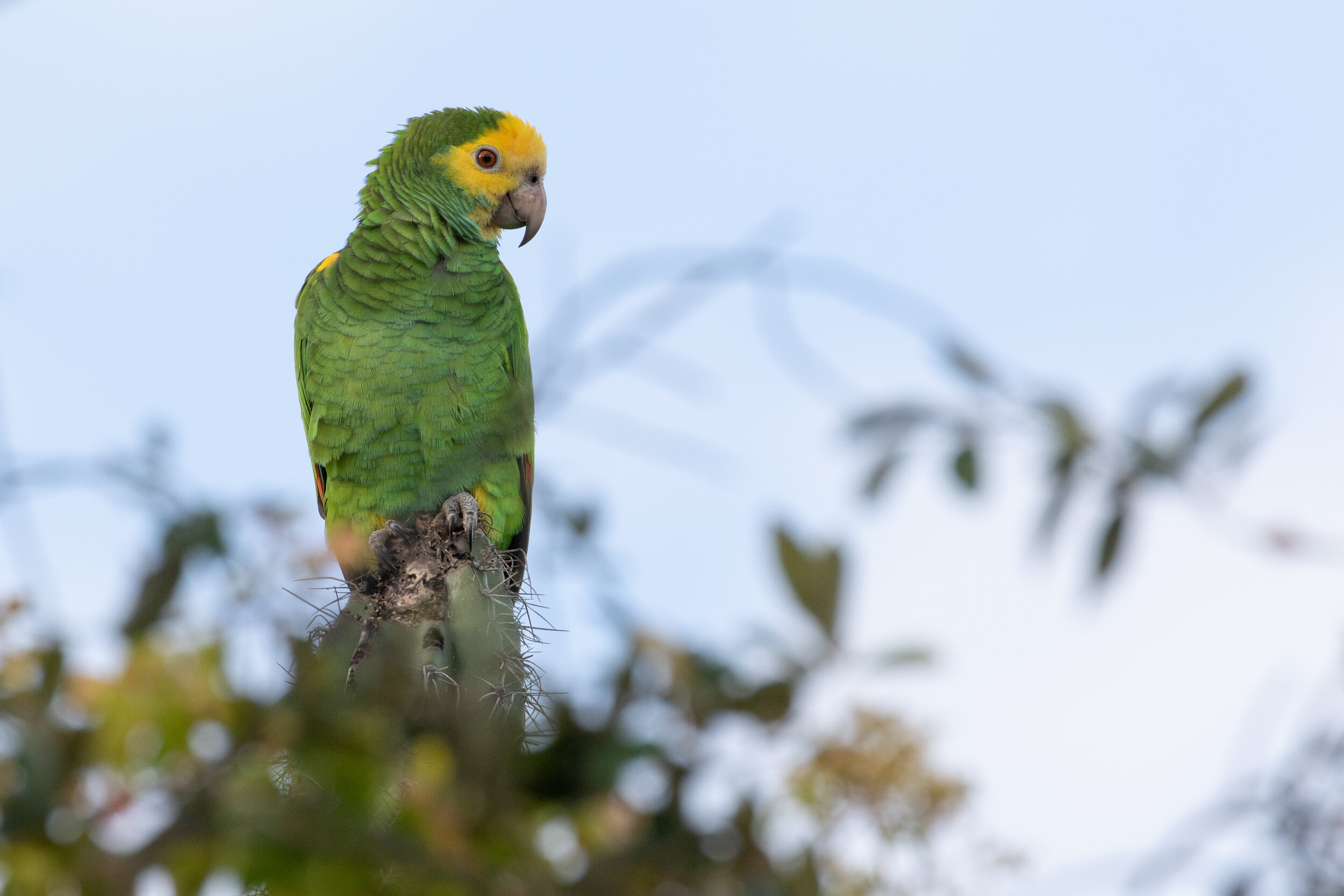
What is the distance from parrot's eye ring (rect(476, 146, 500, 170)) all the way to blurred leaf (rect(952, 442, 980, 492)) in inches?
118

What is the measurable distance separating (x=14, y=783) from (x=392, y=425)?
2.35m

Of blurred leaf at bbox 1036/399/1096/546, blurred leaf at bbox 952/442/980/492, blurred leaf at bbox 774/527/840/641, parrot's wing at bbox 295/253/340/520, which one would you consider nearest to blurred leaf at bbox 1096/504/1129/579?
blurred leaf at bbox 1036/399/1096/546

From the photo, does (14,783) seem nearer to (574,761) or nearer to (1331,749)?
(574,761)

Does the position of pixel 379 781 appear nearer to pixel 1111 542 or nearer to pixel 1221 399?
pixel 1111 542

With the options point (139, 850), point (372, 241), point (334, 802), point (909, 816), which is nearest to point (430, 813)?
point (334, 802)

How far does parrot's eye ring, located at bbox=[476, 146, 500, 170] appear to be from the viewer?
382 cm

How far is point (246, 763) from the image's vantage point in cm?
95

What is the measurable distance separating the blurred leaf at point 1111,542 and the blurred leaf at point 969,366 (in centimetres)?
19

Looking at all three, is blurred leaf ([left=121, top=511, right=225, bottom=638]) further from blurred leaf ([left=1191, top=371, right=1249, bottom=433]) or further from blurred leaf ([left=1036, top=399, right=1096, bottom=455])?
blurred leaf ([left=1191, top=371, right=1249, bottom=433])

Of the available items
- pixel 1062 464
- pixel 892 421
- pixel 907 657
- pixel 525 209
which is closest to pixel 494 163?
pixel 525 209

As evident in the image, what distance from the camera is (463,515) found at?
310cm

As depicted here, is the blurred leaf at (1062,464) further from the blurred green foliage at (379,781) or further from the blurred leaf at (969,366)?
the blurred green foliage at (379,781)

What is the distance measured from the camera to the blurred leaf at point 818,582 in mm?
976

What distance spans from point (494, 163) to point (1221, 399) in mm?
3215
